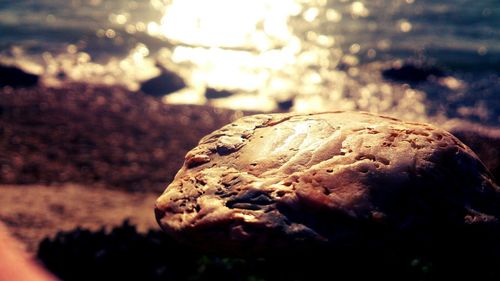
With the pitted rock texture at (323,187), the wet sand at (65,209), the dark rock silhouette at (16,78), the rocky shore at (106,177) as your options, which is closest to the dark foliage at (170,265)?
the rocky shore at (106,177)

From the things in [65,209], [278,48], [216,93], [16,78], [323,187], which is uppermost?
[16,78]

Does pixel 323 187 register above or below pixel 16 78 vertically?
below

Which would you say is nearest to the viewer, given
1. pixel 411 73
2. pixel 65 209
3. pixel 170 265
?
pixel 170 265

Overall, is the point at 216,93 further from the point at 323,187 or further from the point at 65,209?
the point at 323,187

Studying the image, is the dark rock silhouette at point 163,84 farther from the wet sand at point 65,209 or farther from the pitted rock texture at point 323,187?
the pitted rock texture at point 323,187

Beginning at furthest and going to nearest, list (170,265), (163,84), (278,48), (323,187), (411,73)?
(278,48) → (411,73) → (163,84) → (170,265) → (323,187)

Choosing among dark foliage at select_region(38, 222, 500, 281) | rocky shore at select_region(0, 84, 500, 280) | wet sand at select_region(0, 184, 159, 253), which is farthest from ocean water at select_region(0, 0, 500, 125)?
dark foliage at select_region(38, 222, 500, 281)

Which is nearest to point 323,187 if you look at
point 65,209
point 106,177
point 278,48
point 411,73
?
Result: point 65,209
